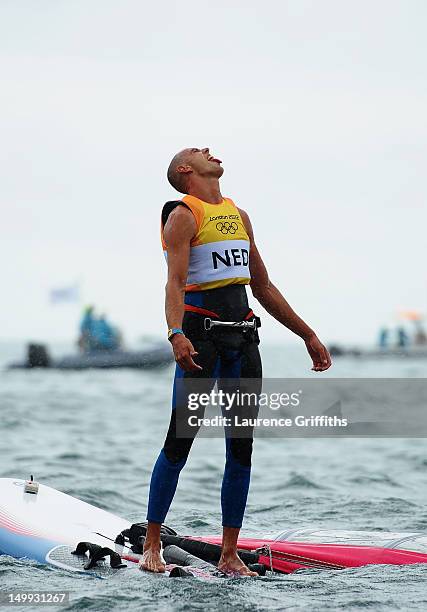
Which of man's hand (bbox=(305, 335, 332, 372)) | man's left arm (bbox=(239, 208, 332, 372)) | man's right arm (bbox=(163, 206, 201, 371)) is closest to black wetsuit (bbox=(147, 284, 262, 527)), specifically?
man's right arm (bbox=(163, 206, 201, 371))

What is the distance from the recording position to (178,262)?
514 centimetres

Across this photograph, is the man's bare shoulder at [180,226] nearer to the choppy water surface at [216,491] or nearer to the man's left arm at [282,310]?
the man's left arm at [282,310]

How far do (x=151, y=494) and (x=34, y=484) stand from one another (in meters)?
1.91

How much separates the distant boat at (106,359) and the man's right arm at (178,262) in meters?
30.7

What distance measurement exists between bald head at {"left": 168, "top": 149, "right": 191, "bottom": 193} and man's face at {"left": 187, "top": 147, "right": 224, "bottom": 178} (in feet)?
0.07

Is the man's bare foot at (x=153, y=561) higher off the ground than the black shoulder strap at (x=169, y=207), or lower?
lower

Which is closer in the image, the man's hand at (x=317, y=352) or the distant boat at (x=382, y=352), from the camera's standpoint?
the man's hand at (x=317, y=352)

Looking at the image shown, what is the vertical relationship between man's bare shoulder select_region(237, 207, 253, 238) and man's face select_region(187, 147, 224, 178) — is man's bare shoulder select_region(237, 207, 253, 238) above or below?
below

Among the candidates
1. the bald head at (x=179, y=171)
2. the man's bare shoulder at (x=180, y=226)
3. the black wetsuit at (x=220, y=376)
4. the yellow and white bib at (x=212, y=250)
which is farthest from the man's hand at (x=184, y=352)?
the bald head at (x=179, y=171)

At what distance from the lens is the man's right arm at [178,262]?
16.6 feet

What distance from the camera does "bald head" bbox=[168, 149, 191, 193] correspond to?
543cm

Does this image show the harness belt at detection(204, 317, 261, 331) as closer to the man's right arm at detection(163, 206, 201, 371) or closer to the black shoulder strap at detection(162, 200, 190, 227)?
the man's right arm at detection(163, 206, 201, 371)

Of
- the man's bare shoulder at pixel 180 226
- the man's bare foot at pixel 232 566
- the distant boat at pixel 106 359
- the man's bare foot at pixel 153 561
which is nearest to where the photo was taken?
the man's bare shoulder at pixel 180 226

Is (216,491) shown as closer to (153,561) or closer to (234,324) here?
(153,561)
